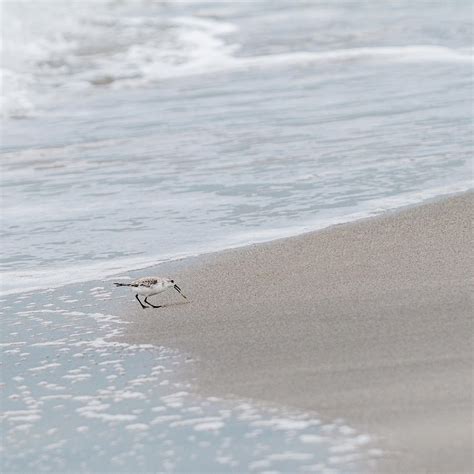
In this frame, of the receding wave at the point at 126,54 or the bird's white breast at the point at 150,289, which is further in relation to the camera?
the receding wave at the point at 126,54

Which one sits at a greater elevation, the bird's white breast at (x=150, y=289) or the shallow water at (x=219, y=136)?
the shallow water at (x=219, y=136)

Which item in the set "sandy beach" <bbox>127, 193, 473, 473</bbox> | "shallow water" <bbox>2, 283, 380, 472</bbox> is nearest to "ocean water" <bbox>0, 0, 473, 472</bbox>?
"shallow water" <bbox>2, 283, 380, 472</bbox>

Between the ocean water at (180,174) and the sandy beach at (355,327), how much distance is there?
150 millimetres

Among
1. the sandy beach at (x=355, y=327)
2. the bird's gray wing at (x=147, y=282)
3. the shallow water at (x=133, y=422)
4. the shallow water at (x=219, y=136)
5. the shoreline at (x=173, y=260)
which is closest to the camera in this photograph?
the shallow water at (x=133, y=422)

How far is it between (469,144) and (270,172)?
4.66 ft

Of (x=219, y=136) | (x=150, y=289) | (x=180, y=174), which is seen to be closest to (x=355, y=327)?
(x=150, y=289)

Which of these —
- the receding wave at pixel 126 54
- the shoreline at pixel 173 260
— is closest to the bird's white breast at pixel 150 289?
the shoreline at pixel 173 260

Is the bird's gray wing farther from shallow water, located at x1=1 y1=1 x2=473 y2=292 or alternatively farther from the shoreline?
shallow water, located at x1=1 y1=1 x2=473 y2=292

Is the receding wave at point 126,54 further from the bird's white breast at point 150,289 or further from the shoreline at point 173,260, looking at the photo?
the bird's white breast at point 150,289

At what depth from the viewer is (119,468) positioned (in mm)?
3656

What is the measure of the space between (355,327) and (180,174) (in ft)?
11.7

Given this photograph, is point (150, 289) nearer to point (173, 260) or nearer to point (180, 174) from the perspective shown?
point (173, 260)

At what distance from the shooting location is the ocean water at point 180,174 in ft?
12.8

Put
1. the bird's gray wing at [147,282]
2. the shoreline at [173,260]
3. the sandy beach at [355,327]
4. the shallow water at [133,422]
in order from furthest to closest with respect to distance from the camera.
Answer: the shoreline at [173,260] < the bird's gray wing at [147,282] < the sandy beach at [355,327] < the shallow water at [133,422]
